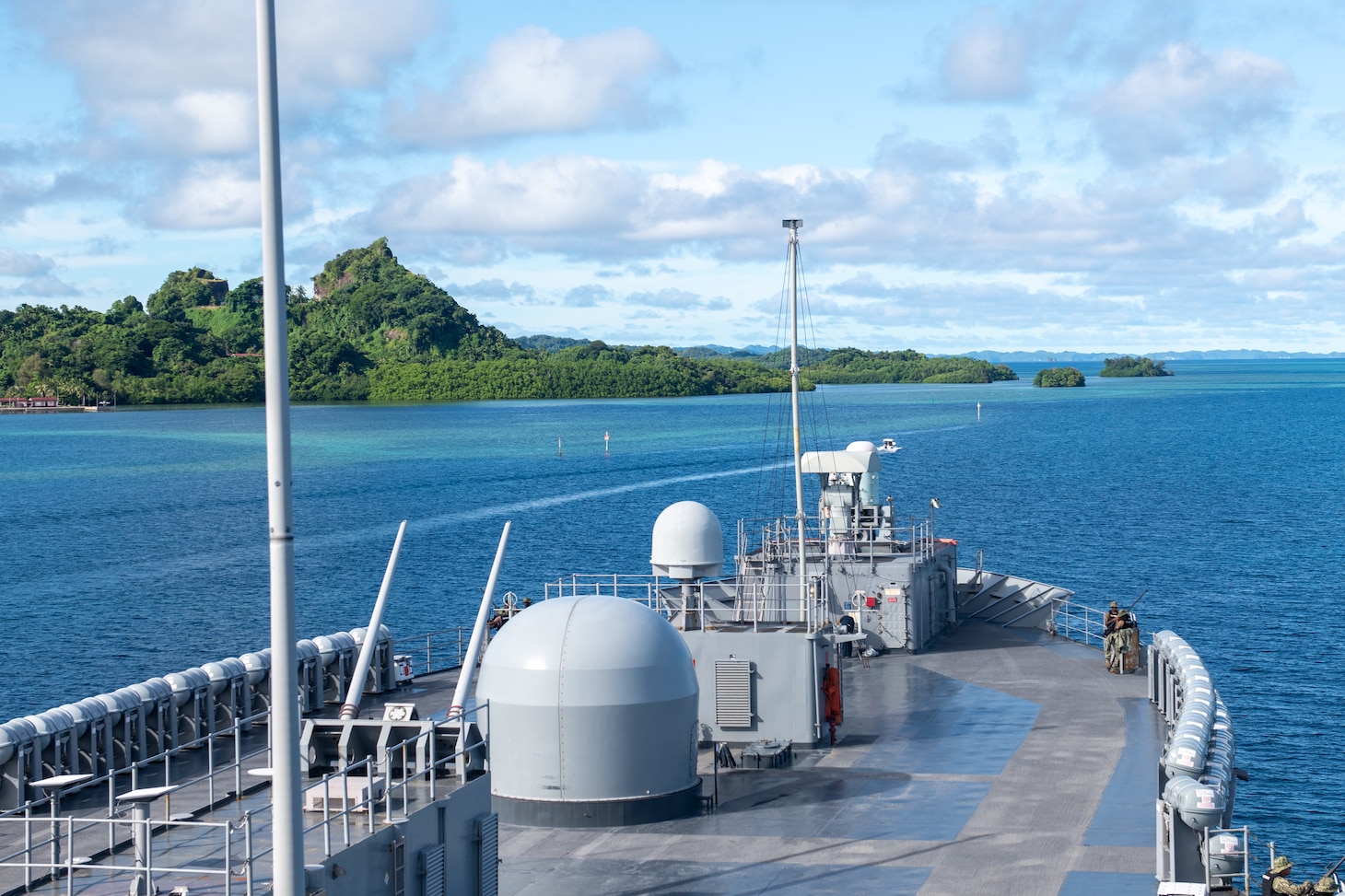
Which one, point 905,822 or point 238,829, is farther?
point 905,822

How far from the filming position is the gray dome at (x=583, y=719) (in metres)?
23.2

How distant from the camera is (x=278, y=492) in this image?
11758mm

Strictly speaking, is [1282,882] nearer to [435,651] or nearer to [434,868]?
[434,868]

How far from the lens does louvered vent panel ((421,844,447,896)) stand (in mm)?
17141

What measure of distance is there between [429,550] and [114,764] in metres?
62.0

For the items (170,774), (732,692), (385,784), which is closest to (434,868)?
(385,784)

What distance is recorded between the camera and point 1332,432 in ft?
618

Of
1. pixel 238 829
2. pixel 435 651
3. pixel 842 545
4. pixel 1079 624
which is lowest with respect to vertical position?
pixel 435 651

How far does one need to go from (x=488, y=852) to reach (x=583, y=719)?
14.9ft

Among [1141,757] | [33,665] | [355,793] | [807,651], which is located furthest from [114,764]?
[33,665]

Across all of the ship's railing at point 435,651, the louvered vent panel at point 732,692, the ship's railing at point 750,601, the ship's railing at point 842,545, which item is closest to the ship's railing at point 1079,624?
the ship's railing at point 842,545

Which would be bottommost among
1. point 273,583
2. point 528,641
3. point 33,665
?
point 33,665

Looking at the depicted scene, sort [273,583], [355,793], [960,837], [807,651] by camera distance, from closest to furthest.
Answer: [273,583]
[355,793]
[960,837]
[807,651]

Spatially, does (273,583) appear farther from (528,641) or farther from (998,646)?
(998,646)
